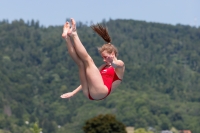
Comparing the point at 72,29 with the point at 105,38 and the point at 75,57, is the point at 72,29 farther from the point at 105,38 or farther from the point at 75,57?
the point at 105,38

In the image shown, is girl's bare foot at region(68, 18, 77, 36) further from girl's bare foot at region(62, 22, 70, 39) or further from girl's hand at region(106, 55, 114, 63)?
girl's hand at region(106, 55, 114, 63)

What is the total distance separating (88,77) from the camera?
691 inches

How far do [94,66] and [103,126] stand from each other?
87.0m

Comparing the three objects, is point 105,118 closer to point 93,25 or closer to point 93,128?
point 93,128

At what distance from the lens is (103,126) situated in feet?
341

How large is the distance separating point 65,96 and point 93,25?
1.78m

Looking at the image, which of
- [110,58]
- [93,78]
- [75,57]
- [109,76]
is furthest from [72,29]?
[109,76]

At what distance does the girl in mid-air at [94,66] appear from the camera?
671 inches

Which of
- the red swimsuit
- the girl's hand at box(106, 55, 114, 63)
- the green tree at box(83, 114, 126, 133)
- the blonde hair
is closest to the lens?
the girl's hand at box(106, 55, 114, 63)

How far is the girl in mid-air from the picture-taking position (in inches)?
671

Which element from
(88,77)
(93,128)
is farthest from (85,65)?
(93,128)

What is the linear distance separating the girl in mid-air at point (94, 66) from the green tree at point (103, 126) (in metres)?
85.3

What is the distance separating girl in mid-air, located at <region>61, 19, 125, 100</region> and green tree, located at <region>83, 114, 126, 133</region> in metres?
85.3

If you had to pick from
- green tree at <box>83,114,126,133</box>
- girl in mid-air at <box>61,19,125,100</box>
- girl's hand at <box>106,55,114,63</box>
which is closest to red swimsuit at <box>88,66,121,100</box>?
girl in mid-air at <box>61,19,125,100</box>
